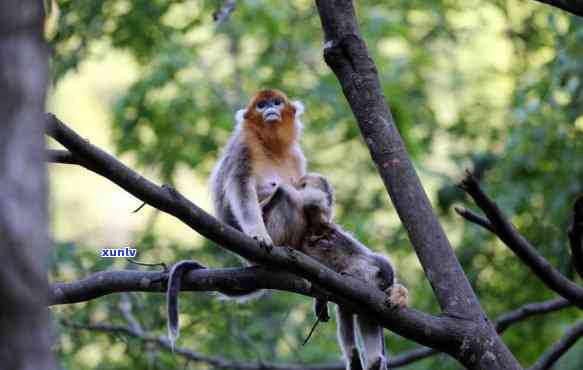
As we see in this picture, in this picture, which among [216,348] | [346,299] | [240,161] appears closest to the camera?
[346,299]

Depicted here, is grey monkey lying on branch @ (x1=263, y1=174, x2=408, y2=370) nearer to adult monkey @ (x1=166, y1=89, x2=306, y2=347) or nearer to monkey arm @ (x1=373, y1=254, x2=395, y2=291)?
monkey arm @ (x1=373, y1=254, x2=395, y2=291)

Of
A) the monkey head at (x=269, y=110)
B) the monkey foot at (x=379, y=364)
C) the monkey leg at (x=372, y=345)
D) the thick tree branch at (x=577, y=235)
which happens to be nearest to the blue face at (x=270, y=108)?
the monkey head at (x=269, y=110)

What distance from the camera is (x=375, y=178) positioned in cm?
905

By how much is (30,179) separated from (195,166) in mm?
6663

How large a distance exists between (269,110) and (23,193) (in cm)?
350

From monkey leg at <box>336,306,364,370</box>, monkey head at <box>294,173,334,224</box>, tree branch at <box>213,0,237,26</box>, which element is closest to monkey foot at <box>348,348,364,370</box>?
monkey leg at <box>336,306,364,370</box>

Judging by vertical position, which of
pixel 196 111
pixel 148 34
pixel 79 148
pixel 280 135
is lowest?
pixel 79 148

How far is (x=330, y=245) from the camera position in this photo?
14.0 ft

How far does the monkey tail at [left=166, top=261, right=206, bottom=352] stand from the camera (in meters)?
3.24

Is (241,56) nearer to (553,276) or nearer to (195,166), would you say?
A: (195,166)

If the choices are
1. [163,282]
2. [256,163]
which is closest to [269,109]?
[256,163]

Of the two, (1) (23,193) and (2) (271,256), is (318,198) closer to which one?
(2) (271,256)

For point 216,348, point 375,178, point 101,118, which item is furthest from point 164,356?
point 101,118

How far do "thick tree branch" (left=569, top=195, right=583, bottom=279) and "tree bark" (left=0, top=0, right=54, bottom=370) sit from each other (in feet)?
7.50
